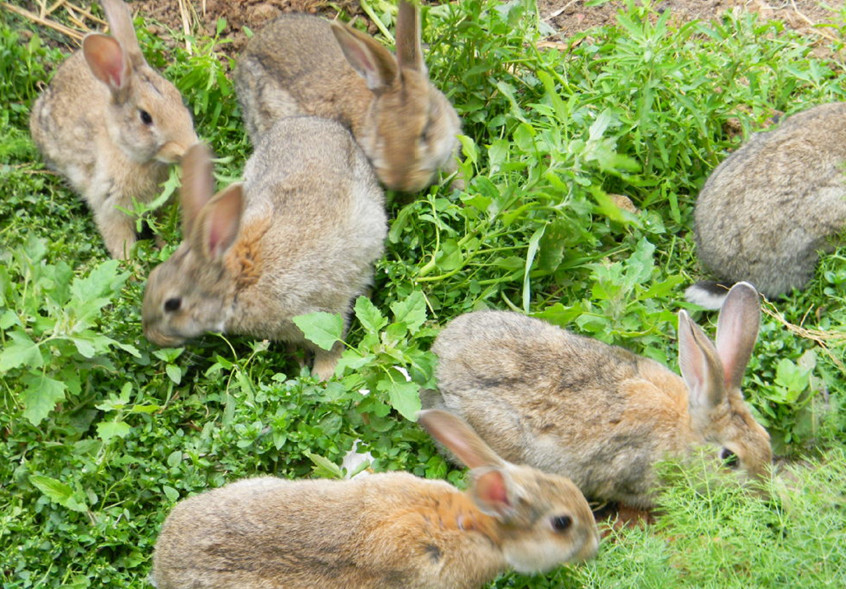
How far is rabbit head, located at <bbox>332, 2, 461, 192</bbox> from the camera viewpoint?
5020 mm

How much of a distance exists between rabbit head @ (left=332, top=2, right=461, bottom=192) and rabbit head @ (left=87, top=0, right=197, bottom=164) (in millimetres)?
1037

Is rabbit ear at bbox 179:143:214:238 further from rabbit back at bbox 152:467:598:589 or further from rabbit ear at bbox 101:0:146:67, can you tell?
rabbit back at bbox 152:467:598:589

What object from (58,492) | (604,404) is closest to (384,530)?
(604,404)

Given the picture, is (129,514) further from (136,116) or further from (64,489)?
(136,116)

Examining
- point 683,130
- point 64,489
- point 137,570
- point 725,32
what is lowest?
point 137,570

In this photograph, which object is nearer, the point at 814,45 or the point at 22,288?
the point at 22,288

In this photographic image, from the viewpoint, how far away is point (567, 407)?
13.4 ft

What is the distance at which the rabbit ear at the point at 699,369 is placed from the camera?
4008 millimetres

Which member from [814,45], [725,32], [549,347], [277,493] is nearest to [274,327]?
[277,493]

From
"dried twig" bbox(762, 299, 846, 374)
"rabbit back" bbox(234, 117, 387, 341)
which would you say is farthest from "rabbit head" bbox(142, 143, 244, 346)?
"dried twig" bbox(762, 299, 846, 374)

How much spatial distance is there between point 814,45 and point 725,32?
1316 mm

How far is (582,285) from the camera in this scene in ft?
16.1

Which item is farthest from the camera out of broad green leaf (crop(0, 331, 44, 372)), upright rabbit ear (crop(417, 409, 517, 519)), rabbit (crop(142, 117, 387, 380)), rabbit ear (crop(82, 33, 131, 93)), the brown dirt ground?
the brown dirt ground

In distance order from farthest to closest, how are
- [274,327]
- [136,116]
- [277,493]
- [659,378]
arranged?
[136,116], [274,327], [659,378], [277,493]
